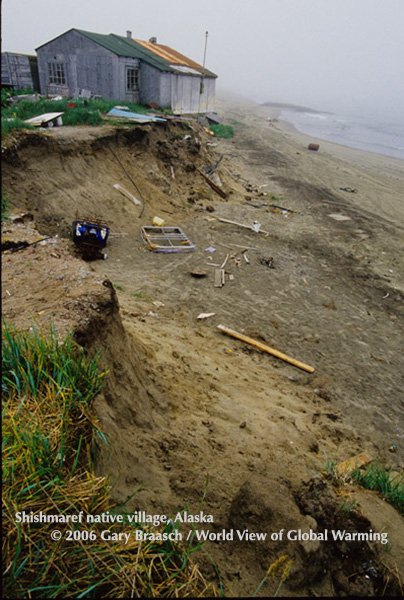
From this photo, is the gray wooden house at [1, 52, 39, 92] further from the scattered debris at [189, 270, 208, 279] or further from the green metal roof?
the scattered debris at [189, 270, 208, 279]

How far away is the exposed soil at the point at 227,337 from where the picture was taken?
9.14 feet

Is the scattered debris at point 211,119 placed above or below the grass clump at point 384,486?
above

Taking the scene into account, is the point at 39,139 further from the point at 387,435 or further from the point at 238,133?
the point at 238,133

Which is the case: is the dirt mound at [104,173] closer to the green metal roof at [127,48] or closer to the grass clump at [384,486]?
the green metal roof at [127,48]

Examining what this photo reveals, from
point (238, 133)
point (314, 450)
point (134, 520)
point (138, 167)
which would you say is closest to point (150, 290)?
point (314, 450)

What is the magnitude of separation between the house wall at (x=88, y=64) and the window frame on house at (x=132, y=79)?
206mm

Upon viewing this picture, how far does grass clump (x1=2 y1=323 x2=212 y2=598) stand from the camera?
1.82 meters

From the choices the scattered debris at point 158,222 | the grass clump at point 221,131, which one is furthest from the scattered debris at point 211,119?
the scattered debris at point 158,222

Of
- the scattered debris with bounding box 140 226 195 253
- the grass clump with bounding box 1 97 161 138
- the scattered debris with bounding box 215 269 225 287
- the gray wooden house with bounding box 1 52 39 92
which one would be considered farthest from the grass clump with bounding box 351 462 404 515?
the gray wooden house with bounding box 1 52 39 92

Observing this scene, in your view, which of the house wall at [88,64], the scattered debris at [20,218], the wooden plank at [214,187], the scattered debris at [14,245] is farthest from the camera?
the house wall at [88,64]

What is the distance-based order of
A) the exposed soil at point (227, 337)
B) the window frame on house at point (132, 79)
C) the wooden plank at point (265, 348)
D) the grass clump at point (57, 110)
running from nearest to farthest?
1. the exposed soil at point (227, 337)
2. the wooden plank at point (265, 348)
3. the grass clump at point (57, 110)
4. the window frame on house at point (132, 79)

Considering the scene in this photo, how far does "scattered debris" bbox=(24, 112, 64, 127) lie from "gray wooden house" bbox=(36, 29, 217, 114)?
1044 centimetres

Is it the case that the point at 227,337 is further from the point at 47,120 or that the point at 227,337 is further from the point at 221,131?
the point at 221,131

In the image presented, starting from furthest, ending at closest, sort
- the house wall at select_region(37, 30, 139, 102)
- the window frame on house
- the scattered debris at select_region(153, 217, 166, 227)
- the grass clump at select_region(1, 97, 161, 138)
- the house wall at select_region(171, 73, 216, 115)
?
the house wall at select_region(171, 73, 216, 115) < the window frame on house < the house wall at select_region(37, 30, 139, 102) < the grass clump at select_region(1, 97, 161, 138) < the scattered debris at select_region(153, 217, 166, 227)
